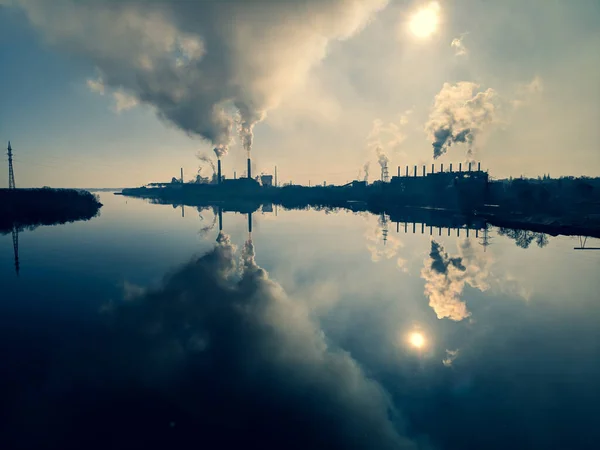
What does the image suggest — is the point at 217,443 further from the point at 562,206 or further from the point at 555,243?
the point at 562,206

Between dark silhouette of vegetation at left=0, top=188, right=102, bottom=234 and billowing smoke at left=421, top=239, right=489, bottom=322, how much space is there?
43601 mm

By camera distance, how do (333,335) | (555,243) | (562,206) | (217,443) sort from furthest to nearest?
(562,206)
(555,243)
(333,335)
(217,443)

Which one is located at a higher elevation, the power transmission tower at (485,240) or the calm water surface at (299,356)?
the power transmission tower at (485,240)

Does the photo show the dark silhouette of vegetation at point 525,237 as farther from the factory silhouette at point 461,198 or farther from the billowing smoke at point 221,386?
the billowing smoke at point 221,386

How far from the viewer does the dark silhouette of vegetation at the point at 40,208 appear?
43.5 m

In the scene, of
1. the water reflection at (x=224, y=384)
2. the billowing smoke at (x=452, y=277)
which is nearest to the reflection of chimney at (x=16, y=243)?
the water reflection at (x=224, y=384)

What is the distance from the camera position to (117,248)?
2630 cm

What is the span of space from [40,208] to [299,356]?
6204cm

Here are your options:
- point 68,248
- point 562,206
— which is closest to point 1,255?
point 68,248

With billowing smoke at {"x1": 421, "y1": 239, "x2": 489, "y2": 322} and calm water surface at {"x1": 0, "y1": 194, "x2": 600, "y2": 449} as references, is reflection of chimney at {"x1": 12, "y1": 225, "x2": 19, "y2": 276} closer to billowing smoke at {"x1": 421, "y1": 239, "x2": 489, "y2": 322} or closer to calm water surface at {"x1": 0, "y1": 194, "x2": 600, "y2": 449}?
calm water surface at {"x1": 0, "y1": 194, "x2": 600, "y2": 449}

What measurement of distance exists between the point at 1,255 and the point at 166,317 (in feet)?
65.2

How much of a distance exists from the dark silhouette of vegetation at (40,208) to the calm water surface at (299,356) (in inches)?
1177

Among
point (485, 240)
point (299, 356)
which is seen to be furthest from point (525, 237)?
point (299, 356)

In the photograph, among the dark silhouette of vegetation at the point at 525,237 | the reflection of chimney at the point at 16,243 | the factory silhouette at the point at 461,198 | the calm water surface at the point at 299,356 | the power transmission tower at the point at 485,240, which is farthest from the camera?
the factory silhouette at the point at 461,198
